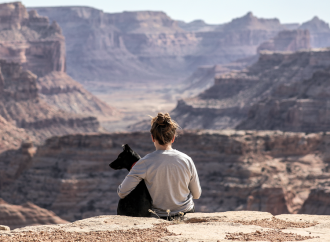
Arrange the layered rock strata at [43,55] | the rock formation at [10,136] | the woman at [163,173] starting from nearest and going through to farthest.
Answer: the woman at [163,173]
the rock formation at [10,136]
the layered rock strata at [43,55]

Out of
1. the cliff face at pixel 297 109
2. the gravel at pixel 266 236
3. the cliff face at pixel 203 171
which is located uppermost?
the gravel at pixel 266 236

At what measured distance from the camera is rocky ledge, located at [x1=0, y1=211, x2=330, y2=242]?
10.4 meters

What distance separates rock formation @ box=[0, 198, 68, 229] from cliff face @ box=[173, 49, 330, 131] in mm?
80804

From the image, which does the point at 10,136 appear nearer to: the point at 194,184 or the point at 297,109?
the point at 297,109

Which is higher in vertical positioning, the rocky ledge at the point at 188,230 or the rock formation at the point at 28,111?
the rocky ledge at the point at 188,230

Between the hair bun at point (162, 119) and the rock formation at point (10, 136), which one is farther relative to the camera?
the rock formation at point (10, 136)

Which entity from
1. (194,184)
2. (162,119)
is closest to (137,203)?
(194,184)

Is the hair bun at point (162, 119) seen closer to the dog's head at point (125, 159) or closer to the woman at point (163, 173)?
the woman at point (163, 173)

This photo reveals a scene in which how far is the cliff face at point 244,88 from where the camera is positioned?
13650 centimetres

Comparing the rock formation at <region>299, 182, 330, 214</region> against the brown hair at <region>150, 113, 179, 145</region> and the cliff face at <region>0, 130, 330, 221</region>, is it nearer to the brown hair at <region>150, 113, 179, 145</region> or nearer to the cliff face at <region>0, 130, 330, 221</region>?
the cliff face at <region>0, 130, 330, 221</region>

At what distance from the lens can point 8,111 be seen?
126 m

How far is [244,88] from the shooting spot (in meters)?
151

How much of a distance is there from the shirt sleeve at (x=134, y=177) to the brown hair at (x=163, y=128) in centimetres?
61

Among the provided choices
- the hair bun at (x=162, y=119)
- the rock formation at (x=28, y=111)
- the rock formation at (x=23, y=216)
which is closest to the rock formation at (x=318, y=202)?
the rock formation at (x=23, y=216)
